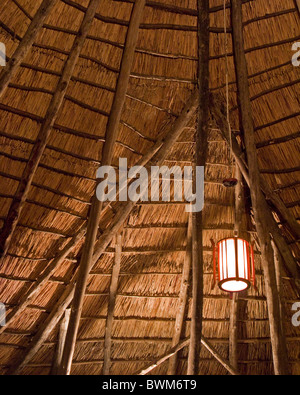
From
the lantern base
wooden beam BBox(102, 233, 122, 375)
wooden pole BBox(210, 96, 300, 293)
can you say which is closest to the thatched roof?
wooden beam BBox(102, 233, 122, 375)

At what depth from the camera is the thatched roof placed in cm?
532

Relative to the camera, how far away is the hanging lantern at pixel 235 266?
4.06 meters

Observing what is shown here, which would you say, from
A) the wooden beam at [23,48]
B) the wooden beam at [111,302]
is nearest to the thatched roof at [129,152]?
the wooden beam at [111,302]

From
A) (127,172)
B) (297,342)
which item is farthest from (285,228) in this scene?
(127,172)

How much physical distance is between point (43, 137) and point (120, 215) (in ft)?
3.43

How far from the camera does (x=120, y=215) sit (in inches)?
213

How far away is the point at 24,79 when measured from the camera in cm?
525

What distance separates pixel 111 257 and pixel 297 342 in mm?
2223

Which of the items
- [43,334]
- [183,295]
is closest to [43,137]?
[43,334]

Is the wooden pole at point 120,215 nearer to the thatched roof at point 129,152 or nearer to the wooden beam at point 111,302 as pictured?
the thatched roof at point 129,152

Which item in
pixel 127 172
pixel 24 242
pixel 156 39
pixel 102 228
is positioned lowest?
pixel 24 242

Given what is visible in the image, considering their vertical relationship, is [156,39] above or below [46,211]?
above

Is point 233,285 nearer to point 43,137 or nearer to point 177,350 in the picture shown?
point 177,350

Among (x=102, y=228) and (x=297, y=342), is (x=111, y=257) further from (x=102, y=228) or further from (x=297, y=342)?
(x=297, y=342)
